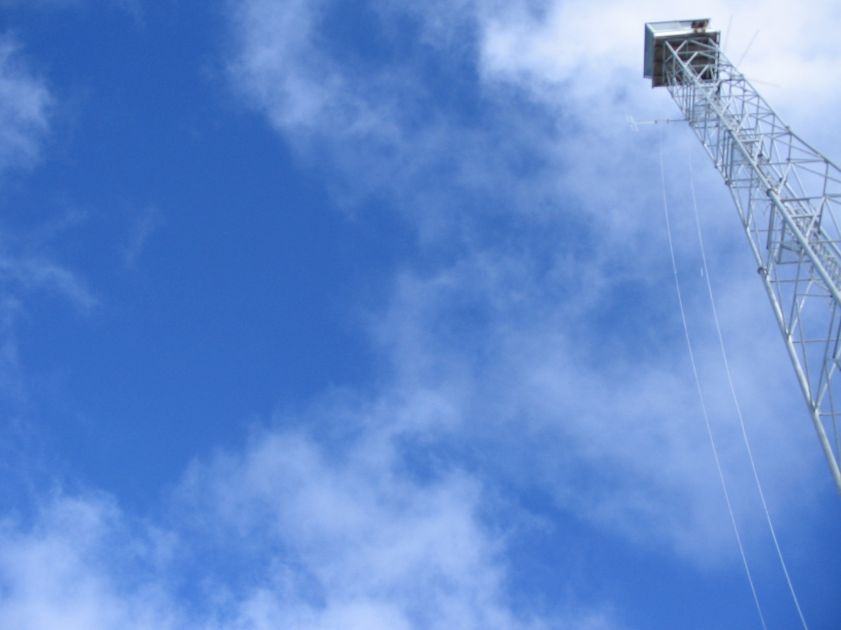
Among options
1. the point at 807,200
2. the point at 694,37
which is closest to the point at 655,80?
the point at 694,37

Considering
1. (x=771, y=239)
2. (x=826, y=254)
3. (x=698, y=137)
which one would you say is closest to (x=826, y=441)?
(x=826, y=254)

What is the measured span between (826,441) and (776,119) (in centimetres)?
1301

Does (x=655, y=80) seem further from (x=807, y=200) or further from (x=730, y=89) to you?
(x=807, y=200)

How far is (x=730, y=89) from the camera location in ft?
90.4

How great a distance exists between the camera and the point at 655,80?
33156 millimetres

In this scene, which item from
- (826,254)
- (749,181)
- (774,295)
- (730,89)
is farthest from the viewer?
(730,89)

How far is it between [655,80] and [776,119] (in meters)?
9.83

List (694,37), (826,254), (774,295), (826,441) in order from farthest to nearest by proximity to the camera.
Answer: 1. (694,37)
2. (774,295)
3. (826,254)
4. (826,441)

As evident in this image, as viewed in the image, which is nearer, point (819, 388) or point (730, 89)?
point (819, 388)

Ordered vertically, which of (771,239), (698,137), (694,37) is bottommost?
(771,239)

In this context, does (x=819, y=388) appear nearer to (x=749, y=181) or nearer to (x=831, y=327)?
(x=831, y=327)

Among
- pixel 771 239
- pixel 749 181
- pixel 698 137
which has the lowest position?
pixel 771 239

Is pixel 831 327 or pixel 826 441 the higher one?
pixel 831 327

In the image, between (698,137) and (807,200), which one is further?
(698,137)
